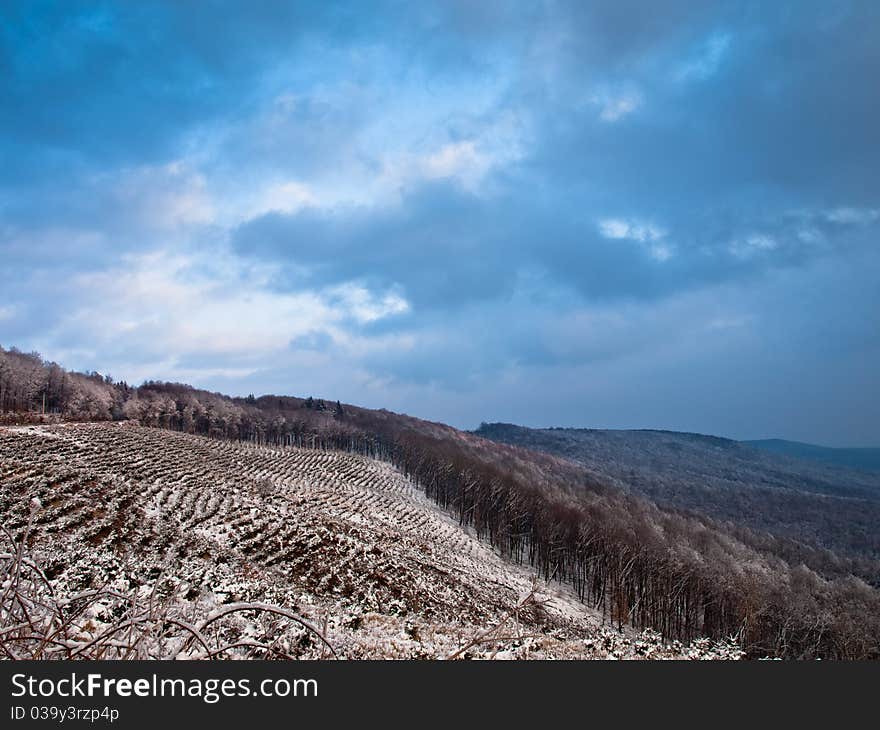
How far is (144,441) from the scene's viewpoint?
49656 millimetres

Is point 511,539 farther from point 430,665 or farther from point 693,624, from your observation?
point 430,665

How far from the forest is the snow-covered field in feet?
25.5

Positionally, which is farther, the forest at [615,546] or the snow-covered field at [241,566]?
the forest at [615,546]

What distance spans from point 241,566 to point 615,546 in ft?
143

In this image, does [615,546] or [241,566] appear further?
[615,546]

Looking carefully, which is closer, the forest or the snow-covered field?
the snow-covered field

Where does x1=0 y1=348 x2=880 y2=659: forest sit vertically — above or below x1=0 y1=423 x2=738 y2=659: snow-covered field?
below

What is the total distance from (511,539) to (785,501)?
470 feet

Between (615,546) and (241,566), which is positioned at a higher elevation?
(241,566)

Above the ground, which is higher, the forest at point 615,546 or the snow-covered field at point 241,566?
the snow-covered field at point 241,566

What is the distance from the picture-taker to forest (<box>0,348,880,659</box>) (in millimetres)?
44688

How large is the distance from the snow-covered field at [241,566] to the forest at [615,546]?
7.76 meters

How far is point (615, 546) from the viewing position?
50.4 metres

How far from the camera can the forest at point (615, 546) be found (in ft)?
147
